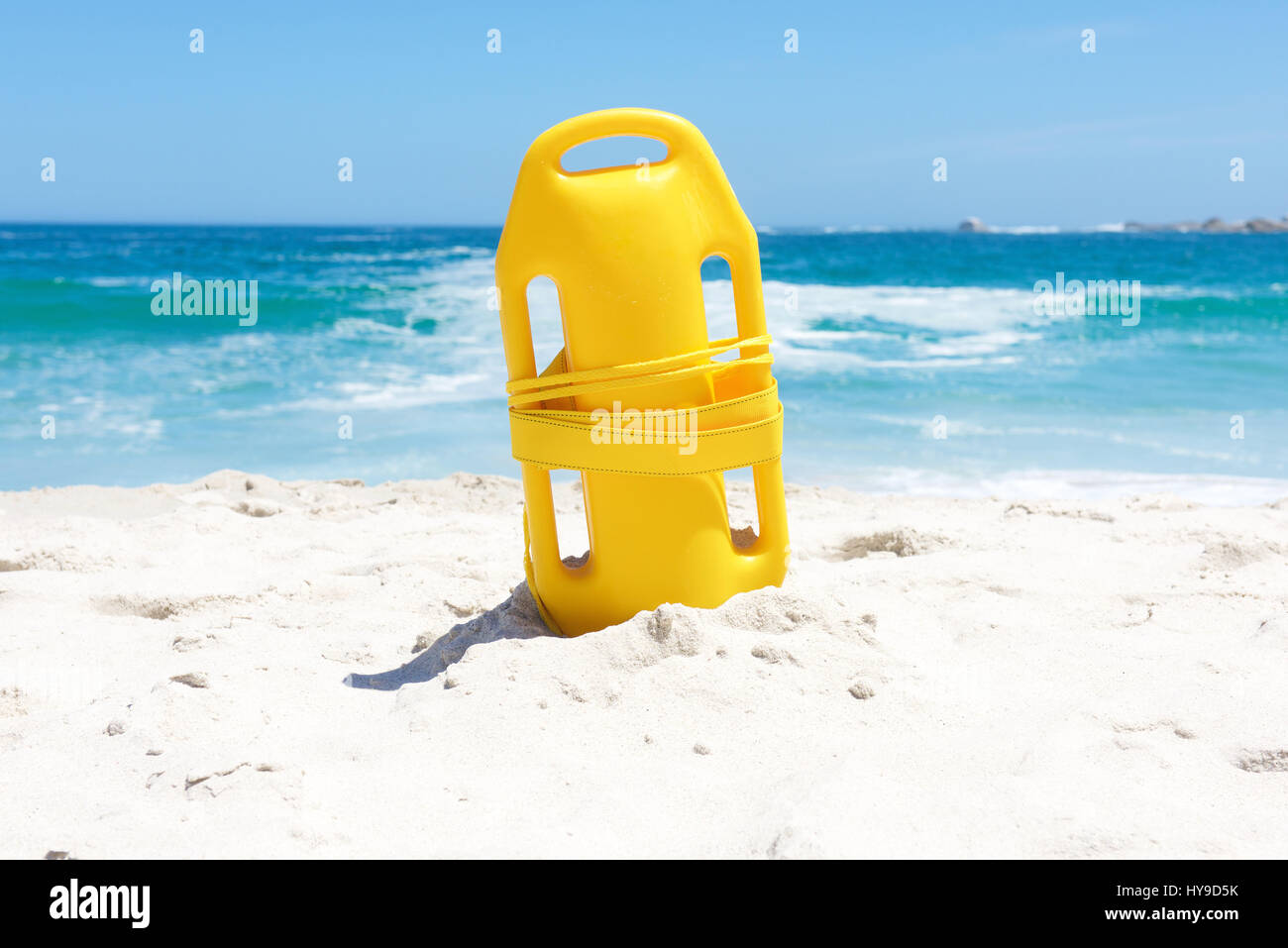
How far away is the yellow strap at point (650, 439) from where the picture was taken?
2184 millimetres

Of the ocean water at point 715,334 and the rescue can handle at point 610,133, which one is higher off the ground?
the rescue can handle at point 610,133

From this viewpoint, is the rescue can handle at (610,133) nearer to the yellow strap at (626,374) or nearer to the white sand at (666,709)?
the yellow strap at (626,374)

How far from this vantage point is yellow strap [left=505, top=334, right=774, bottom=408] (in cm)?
217

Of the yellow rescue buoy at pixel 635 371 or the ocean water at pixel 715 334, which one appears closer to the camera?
the yellow rescue buoy at pixel 635 371

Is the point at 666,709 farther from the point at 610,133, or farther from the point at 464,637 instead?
the point at 610,133

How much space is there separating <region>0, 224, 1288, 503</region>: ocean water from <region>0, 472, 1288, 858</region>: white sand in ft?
8.13

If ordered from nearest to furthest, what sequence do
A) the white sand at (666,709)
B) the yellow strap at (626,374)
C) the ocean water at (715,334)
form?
the white sand at (666,709) < the yellow strap at (626,374) < the ocean water at (715,334)

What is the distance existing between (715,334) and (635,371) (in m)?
8.53

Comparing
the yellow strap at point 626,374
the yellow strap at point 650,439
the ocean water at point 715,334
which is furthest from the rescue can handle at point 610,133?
the ocean water at point 715,334

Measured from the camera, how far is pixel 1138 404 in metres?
7.43

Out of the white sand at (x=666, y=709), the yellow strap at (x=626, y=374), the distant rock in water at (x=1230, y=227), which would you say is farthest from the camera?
the distant rock in water at (x=1230, y=227)

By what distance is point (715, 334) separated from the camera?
10562 millimetres

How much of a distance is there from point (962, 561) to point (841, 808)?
1.48 m
